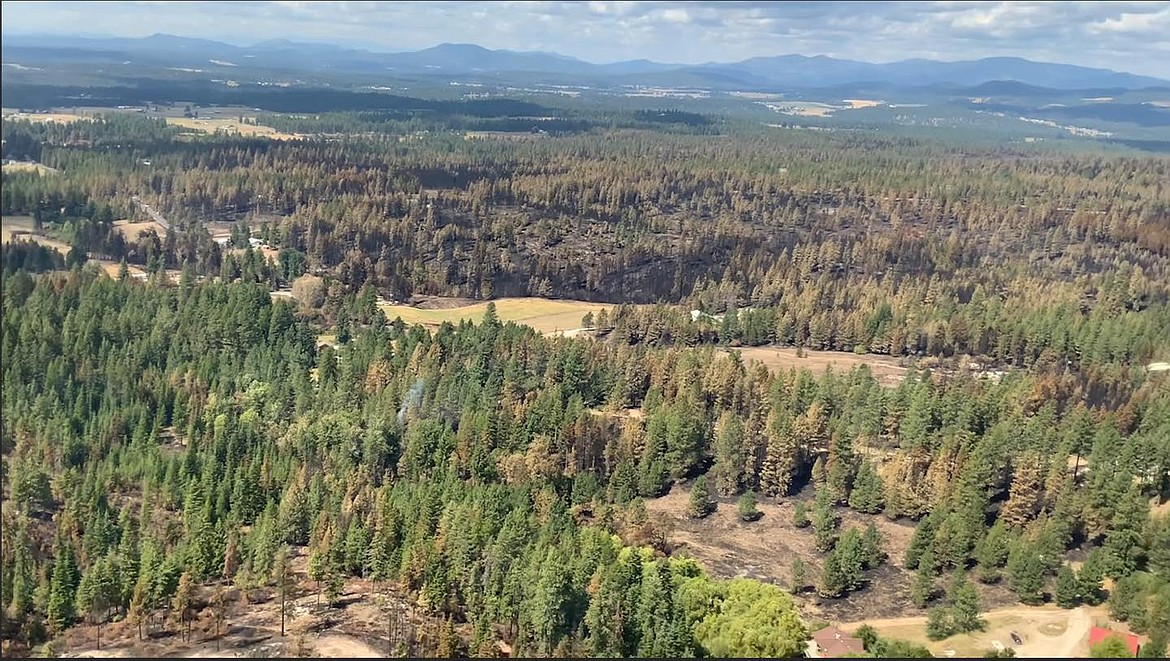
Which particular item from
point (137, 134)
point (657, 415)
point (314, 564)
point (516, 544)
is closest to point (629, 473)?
point (657, 415)

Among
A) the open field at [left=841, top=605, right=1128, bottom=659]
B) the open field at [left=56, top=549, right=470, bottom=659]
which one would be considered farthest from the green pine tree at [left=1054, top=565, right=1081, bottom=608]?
the open field at [left=56, top=549, right=470, bottom=659]

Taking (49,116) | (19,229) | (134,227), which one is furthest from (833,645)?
(49,116)

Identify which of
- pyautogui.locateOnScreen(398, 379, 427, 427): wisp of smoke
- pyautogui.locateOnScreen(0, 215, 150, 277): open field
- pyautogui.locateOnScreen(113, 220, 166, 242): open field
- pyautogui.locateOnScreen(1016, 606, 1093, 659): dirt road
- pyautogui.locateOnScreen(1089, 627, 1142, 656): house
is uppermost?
pyautogui.locateOnScreen(0, 215, 150, 277): open field

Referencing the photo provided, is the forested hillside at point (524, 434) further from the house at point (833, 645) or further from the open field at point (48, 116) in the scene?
the house at point (833, 645)

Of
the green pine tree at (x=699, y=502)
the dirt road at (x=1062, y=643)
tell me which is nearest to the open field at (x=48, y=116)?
the green pine tree at (x=699, y=502)

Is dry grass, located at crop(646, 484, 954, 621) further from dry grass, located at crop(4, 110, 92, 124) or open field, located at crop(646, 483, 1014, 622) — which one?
dry grass, located at crop(4, 110, 92, 124)

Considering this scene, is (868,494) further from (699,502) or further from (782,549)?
(699,502)

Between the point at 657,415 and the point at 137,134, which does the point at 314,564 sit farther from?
the point at 137,134
